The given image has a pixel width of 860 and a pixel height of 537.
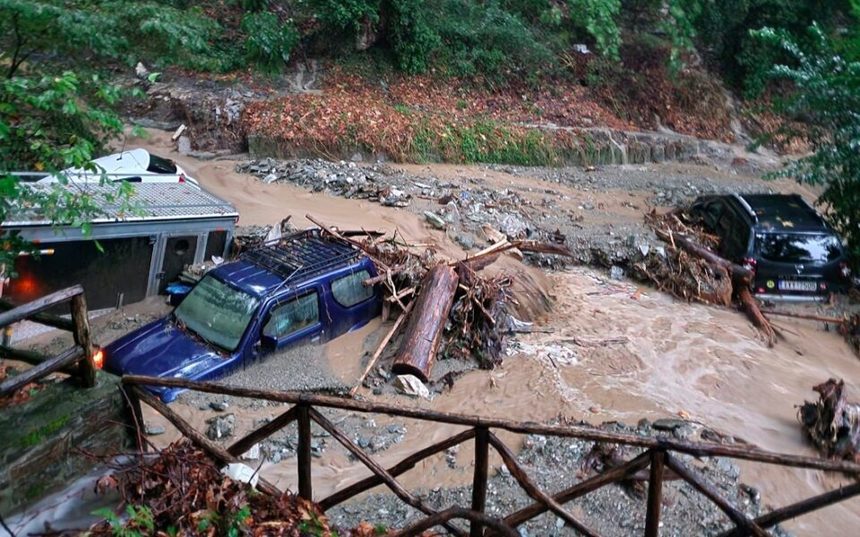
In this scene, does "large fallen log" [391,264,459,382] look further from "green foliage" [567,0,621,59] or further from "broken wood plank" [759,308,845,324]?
"green foliage" [567,0,621,59]

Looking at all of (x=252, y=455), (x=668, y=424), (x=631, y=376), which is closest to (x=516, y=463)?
(x=252, y=455)

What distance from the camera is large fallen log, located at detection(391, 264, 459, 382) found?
8.23m

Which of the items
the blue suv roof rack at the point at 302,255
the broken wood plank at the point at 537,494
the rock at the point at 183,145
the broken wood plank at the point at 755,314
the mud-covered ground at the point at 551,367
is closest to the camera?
the broken wood plank at the point at 537,494

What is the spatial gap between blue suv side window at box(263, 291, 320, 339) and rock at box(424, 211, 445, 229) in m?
4.15

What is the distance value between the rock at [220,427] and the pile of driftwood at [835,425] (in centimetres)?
617

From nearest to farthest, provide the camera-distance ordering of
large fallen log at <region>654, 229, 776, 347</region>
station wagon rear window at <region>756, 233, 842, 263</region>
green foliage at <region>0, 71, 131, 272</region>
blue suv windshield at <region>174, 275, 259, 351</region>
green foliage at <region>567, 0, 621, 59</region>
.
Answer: green foliage at <region>0, 71, 131, 272</region>
blue suv windshield at <region>174, 275, 259, 351</region>
large fallen log at <region>654, 229, 776, 347</region>
station wagon rear window at <region>756, 233, 842, 263</region>
green foliage at <region>567, 0, 621, 59</region>

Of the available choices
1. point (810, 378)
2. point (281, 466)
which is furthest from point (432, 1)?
point (281, 466)

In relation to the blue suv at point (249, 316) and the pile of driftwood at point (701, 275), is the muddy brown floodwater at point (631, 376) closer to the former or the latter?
the pile of driftwood at point (701, 275)

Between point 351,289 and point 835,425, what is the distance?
552cm

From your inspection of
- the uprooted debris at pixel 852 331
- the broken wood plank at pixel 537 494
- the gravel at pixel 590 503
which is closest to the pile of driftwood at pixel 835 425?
the gravel at pixel 590 503

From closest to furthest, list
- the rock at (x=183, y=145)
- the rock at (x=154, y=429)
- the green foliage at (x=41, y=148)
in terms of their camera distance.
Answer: the green foliage at (x=41, y=148)
the rock at (x=154, y=429)
the rock at (x=183, y=145)

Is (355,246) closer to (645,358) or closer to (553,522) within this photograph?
(645,358)

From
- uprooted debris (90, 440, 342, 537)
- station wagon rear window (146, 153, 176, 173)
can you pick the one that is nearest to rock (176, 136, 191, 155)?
station wagon rear window (146, 153, 176, 173)

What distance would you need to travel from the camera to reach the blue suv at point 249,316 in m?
7.45
